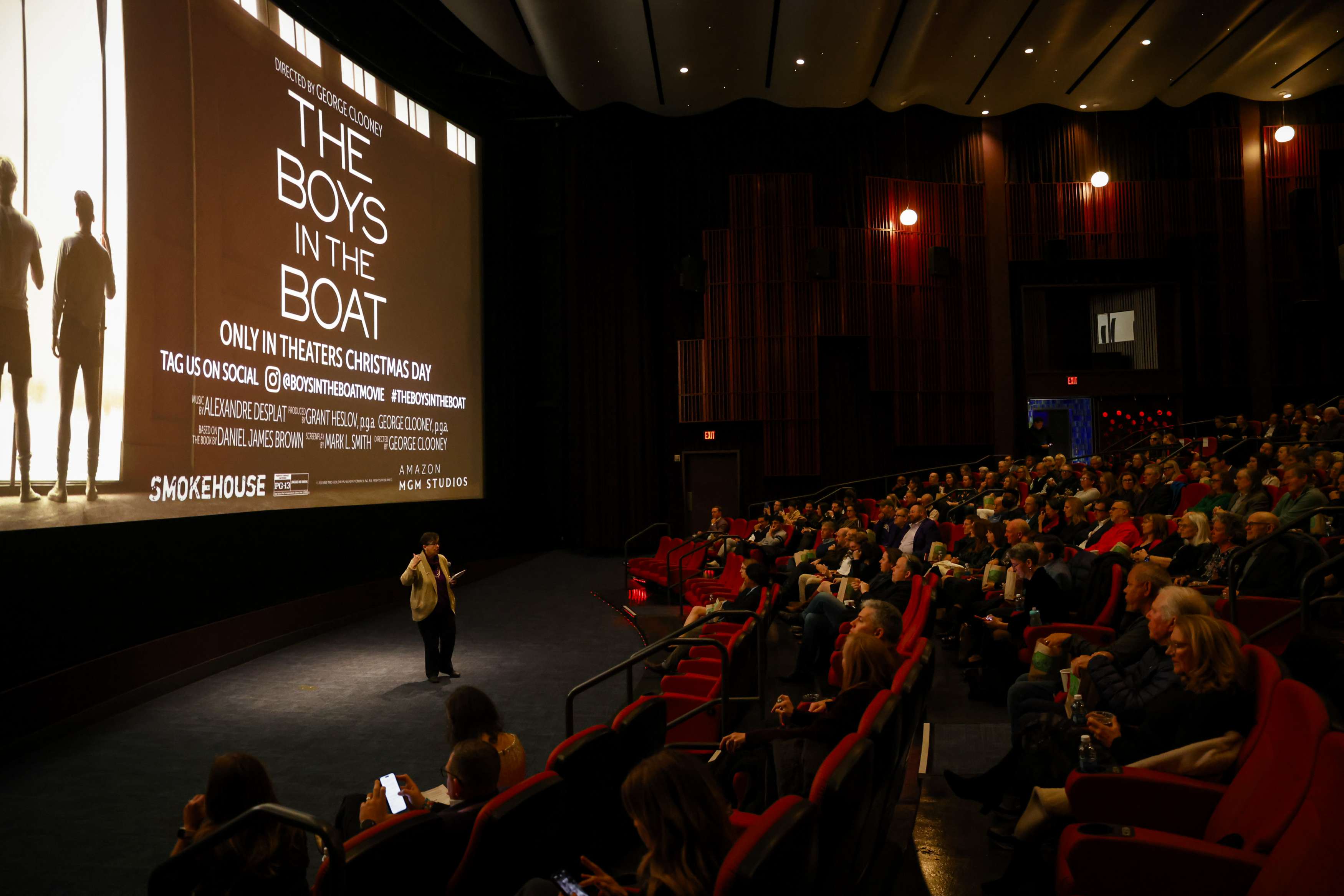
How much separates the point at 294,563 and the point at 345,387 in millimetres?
1758

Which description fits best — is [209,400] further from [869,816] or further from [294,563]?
[869,816]

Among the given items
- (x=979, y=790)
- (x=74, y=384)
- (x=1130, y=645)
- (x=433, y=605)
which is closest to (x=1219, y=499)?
(x=1130, y=645)

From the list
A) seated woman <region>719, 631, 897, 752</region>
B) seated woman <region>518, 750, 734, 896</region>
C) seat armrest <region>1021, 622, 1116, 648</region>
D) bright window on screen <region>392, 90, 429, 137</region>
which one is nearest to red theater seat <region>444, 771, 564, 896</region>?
seated woman <region>518, 750, 734, 896</region>

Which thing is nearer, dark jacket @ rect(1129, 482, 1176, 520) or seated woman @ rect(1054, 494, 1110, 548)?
seated woman @ rect(1054, 494, 1110, 548)

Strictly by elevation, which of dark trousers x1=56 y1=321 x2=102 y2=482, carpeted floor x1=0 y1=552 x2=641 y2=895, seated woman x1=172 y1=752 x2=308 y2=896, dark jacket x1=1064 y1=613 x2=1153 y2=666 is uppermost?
dark trousers x1=56 y1=321 x2=102 y2=482

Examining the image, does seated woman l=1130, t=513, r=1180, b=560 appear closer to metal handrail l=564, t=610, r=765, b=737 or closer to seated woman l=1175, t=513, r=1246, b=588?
seated woman l=1175, t=513, r=1246, b=588

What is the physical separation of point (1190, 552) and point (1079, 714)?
3.07m

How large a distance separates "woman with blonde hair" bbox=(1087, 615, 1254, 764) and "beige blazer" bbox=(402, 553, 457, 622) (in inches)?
192

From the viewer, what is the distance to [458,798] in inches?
96.9

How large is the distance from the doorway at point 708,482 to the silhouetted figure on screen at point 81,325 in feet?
34.8

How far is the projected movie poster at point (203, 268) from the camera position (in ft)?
16.9

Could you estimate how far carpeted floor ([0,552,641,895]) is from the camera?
3.72 m

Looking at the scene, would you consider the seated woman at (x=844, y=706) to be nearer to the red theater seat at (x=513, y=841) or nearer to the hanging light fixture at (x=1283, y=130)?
the red theater seat at (x=513, y=841)

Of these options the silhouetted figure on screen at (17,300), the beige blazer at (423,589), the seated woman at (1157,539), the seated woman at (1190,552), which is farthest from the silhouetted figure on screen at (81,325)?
the seated woman at (1157,539)
